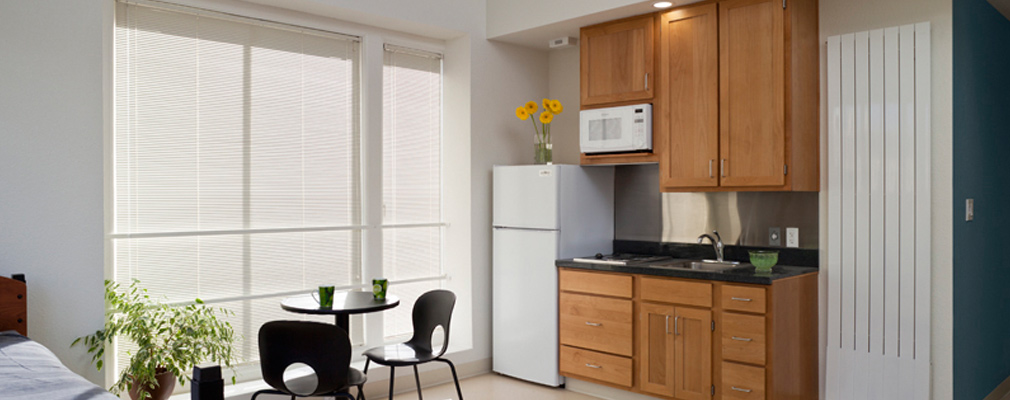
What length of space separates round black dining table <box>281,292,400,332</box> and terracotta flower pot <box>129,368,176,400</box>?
2.20ft

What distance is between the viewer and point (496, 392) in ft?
14.0

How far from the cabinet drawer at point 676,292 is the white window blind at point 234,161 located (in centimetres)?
182

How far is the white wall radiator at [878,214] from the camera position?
330cm

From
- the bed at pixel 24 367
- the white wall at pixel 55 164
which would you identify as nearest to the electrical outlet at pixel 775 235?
the bed at pixel 24 367

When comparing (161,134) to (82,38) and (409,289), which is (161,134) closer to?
(82,38)

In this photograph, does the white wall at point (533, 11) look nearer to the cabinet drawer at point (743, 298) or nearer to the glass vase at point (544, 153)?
the glass vase at point (544, 153)

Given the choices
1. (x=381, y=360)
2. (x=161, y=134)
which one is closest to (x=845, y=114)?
(x=381, y=360)

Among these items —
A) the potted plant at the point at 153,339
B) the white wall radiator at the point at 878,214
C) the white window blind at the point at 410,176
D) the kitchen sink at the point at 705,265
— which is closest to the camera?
the potted plant at the point at 153,339

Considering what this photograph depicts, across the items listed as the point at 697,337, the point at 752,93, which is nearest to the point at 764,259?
the point at 697,337

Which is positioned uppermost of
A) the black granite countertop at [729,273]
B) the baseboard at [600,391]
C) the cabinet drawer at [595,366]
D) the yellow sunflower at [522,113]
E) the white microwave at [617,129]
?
the yellow sunflower at [522,113]

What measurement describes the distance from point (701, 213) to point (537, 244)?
103 centimetres

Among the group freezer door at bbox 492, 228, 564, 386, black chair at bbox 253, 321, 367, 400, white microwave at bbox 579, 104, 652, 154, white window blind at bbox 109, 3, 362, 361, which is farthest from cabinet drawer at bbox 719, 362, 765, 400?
white window blind at bbox 109, 3, 362, 361

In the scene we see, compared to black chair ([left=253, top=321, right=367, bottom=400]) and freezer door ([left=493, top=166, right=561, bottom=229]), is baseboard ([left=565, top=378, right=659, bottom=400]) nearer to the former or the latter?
freezer door ([left=493, top=166, right=561, bottom=229])

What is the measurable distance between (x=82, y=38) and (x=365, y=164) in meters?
1.67
